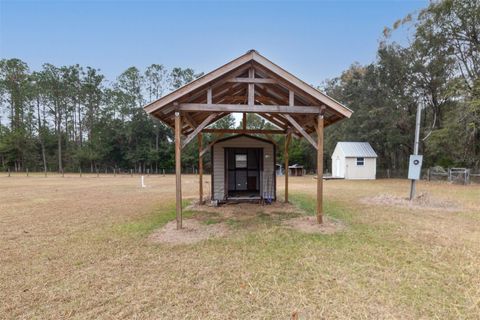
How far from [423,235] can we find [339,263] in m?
2.80

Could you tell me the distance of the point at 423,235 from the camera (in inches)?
198

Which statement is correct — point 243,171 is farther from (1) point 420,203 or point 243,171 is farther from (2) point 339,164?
(2) point 339,164

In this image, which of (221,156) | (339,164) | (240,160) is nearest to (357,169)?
(339,164)

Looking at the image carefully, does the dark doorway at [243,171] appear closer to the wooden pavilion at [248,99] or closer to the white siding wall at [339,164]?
the wooden pavilion at [248,99]

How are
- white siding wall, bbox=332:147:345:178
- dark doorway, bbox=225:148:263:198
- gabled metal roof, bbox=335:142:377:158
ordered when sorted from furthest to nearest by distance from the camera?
white siding wall, bbox=332:147:345:178, gabled metal roof, bbox=335:142:377:158, dark doorway, bbox=225:148:263:198

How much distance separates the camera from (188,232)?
5234 mm

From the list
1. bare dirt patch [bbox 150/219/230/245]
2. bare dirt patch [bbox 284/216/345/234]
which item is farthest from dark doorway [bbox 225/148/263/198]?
bare dirt patch [bbox 150/219/230/245]

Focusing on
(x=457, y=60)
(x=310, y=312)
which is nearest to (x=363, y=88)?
(x=457, y=60)

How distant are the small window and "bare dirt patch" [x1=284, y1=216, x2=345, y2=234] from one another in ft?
12.2

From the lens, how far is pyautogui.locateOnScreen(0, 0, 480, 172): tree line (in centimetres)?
1745

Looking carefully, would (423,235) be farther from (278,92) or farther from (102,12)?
(102,12)

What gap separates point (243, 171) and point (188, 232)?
4.60 meters

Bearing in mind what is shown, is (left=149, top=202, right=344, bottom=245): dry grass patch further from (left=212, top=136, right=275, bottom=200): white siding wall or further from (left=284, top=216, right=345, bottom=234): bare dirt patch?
(left=212, top=136, right=275, bottom=200): white siding wall

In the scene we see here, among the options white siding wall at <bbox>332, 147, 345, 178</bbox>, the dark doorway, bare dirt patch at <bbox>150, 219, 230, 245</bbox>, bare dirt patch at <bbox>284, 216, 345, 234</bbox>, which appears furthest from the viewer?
white siding wall at <bbox>332, 147, 345, 178</bbox>
